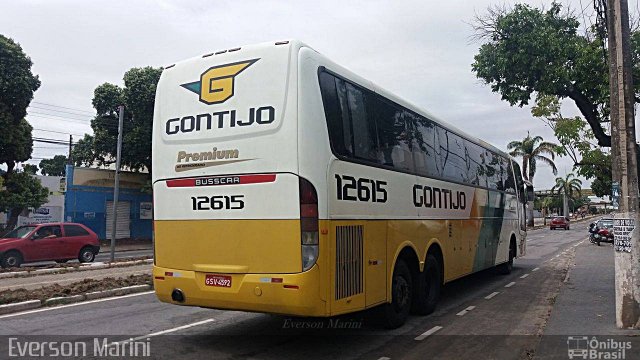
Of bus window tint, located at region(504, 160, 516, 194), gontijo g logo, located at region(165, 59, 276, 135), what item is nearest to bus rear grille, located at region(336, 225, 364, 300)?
gontijo g logo, located at region(165, 59, 276, 135)

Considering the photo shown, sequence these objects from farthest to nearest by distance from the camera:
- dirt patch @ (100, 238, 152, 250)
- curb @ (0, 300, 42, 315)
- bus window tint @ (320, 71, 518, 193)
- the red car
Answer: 1. dirt patch @ (100, 238, 152, 250)
2. the red car
3. curb @ (0, 300, 42, 315)
4. bus window tint @ (320, 71, 518, 193)

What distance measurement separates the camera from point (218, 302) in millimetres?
6188

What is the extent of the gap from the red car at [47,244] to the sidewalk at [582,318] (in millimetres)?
16492

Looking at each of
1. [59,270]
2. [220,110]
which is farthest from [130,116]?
[220,110]

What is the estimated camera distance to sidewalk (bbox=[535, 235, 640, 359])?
6903 mm

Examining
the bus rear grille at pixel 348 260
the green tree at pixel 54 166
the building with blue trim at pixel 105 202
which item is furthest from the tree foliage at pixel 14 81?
the green tree at pixel 54 166

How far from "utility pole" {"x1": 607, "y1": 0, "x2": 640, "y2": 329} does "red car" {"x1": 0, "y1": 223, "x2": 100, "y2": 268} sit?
17.5 metres

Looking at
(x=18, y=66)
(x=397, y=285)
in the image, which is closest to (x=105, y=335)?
(x=397, y=285)

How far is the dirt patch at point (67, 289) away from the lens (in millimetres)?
9523

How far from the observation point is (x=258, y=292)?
5906 mm

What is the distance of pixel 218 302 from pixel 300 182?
6.08ft

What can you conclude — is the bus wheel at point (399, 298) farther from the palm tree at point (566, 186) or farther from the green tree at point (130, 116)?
the palm tree at point (566, 186)

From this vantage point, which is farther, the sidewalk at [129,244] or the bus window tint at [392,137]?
the sidewalk at [129,244]

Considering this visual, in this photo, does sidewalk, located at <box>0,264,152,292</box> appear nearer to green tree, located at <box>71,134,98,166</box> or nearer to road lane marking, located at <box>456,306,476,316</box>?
road lane marking, located at <box>456,306,476,316</box>
